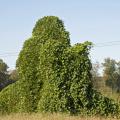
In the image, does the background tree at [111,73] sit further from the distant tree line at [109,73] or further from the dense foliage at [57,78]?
the dense foliage at [57,78]

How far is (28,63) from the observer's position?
22109 mm

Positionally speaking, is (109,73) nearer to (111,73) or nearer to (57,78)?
(111,73)

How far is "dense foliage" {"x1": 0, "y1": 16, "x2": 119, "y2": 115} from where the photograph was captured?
20.4 meters

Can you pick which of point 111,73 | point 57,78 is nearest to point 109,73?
point 111,73

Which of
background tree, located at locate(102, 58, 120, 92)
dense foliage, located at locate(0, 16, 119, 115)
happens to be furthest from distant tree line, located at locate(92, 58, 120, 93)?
dense foliage, located at locate(0, 16, 119, 115)

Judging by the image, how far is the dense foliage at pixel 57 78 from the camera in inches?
803

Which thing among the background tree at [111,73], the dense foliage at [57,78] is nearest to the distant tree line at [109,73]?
the background tree at [111,73]

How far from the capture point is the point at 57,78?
66.8 feet

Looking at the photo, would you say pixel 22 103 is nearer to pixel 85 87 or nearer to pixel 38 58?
pixel 38 58

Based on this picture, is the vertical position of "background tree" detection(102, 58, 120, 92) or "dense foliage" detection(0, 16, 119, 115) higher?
"background tree" detection(102, 58, 120, 92)

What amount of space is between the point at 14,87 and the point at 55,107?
4.12m

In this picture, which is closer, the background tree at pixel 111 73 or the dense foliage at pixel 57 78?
the dense foliage at pixel 57 78

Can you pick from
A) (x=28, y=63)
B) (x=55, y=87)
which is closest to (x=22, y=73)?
(x=28, y=63)

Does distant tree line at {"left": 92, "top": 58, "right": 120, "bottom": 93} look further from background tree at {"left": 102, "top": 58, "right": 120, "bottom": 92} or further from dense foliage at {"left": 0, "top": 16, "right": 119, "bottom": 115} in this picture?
dense foliage at {"left": 0, "top": 16, "right": 119, "bottom": 115}
